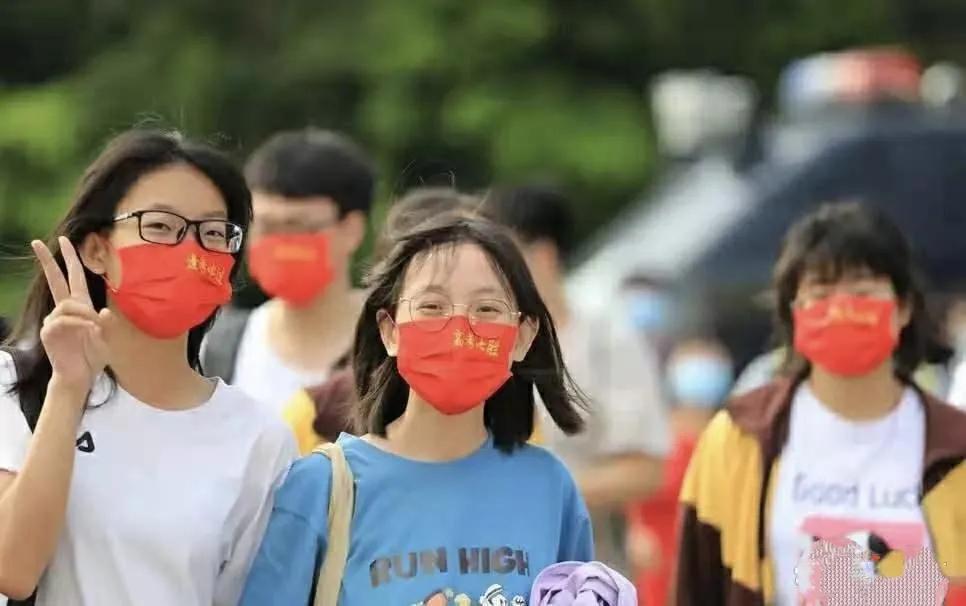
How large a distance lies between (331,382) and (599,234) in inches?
451

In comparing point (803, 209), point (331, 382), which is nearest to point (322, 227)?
point (331, 382)

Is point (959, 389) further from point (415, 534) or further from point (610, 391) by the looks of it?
point (415, 534)

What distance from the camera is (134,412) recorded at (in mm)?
4188

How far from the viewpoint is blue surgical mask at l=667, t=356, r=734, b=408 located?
34.9 ft

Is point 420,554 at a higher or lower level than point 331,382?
lower

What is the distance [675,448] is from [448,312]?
5853 mm

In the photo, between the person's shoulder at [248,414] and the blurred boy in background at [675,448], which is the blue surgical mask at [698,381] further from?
the person's shoulder at [248,414]

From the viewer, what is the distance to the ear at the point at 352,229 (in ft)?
19.9

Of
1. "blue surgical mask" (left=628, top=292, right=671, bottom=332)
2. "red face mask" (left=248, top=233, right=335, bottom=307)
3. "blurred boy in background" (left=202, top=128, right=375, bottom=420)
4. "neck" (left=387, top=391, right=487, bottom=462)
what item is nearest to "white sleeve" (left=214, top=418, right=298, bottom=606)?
"neck" (left=387, top=391, right=487, bottom=462)

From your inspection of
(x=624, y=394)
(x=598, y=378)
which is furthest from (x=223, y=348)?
(x=624, y=394)

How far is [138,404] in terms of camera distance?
421 cm

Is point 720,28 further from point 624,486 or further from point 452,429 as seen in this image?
point 452,429

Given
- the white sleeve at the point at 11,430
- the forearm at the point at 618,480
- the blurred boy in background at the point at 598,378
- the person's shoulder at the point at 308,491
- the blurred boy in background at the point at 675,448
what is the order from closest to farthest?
the white sleeve at the point at 11,430
the person's shoulder at the point at 308,491
the blurred boy in background at the point at 598,378
the forearm at the point at 618,480
the blurred boy in background at the point at 675,448

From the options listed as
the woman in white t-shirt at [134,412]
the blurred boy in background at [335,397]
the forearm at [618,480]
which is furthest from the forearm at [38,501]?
the forearm at [618,480]
